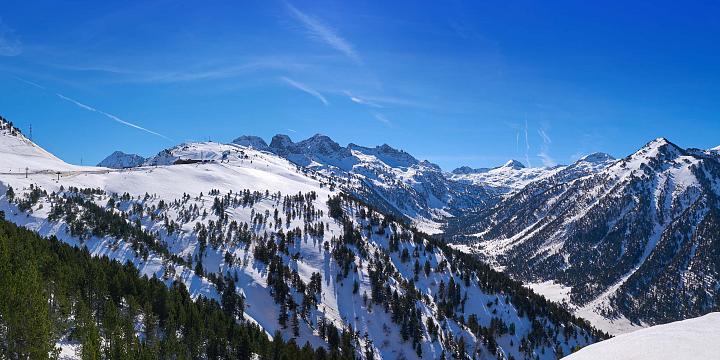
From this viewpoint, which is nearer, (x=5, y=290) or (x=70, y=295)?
(x=5, y=290)

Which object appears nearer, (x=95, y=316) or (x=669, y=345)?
(x=669, y=345)

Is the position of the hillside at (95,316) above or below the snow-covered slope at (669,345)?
below

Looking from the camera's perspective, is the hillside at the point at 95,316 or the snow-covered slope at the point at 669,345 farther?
the hillside at the point at 95,316

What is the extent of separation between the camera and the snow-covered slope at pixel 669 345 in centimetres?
2417

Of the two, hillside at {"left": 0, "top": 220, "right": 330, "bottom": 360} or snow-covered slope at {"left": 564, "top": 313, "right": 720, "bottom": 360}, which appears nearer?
snow-covered slope at {"left": 564, "top": 313, "right": 720, "bottom": 360}

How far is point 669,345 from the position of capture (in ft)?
84.5

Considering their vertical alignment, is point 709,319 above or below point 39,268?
above

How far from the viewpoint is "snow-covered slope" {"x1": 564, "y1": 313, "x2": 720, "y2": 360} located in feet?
79.3

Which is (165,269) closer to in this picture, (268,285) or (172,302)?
(268,285)

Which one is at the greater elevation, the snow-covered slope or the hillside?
the snow-covered slope

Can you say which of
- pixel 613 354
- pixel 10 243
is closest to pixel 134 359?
pixel 10 243

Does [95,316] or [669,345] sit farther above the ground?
[669,345]

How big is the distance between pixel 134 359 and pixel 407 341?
12953cm

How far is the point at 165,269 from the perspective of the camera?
494 feet
